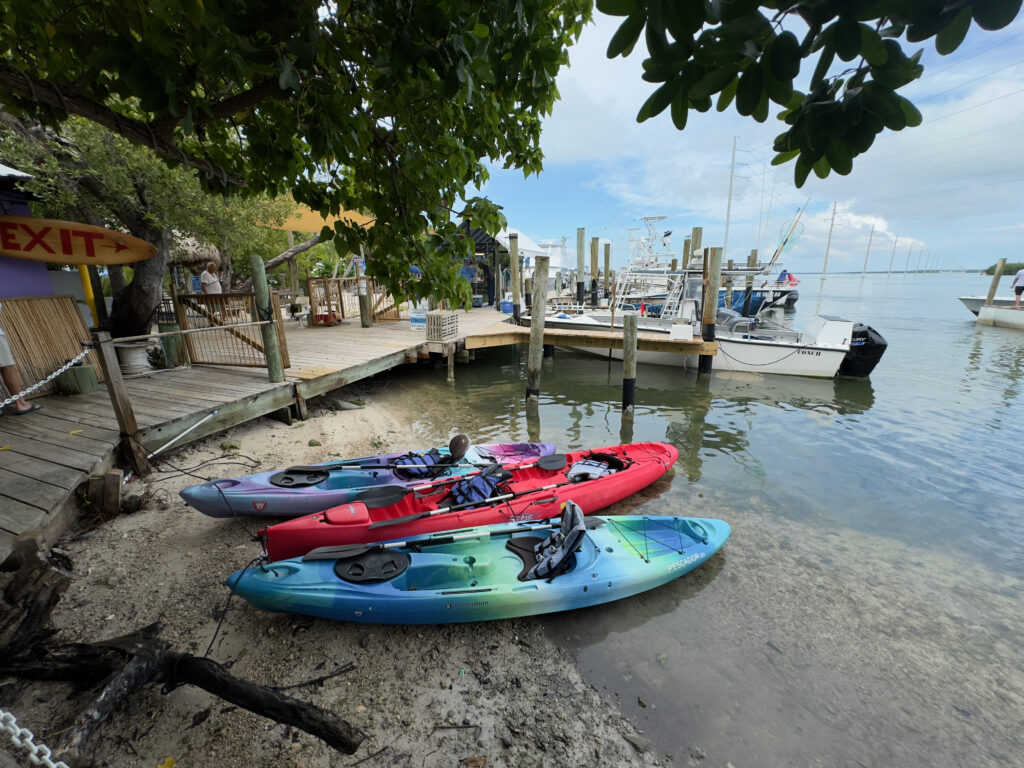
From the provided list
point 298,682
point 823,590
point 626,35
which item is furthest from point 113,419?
point 823,590

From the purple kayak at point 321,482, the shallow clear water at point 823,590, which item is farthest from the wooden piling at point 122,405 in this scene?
the shallow clear water at point 823,590

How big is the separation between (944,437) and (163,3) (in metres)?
12.7

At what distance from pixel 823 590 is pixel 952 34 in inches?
197

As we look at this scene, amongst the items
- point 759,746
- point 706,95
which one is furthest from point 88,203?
point 759,746

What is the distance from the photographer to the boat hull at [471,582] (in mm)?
3338

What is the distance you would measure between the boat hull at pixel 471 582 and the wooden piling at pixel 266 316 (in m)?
4.42

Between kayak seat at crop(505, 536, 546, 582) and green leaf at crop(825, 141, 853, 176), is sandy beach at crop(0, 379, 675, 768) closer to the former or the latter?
kayak seat at crop(505, 536, 546, 582)

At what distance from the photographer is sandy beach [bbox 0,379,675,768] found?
2561 mm

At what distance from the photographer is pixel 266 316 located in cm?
697

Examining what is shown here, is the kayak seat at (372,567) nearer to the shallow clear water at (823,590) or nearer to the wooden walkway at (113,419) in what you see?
the shallow clear water at (823,590)

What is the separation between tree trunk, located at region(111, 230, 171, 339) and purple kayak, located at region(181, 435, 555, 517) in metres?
4.93

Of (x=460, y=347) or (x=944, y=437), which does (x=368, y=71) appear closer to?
(x=460, y=347)

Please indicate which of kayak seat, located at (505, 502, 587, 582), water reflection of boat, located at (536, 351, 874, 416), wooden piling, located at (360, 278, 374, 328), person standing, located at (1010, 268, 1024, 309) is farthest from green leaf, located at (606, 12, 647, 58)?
person standing, located at (1010, 268, 1024, 309)

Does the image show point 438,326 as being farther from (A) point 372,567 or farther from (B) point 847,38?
(B) point 847,38
